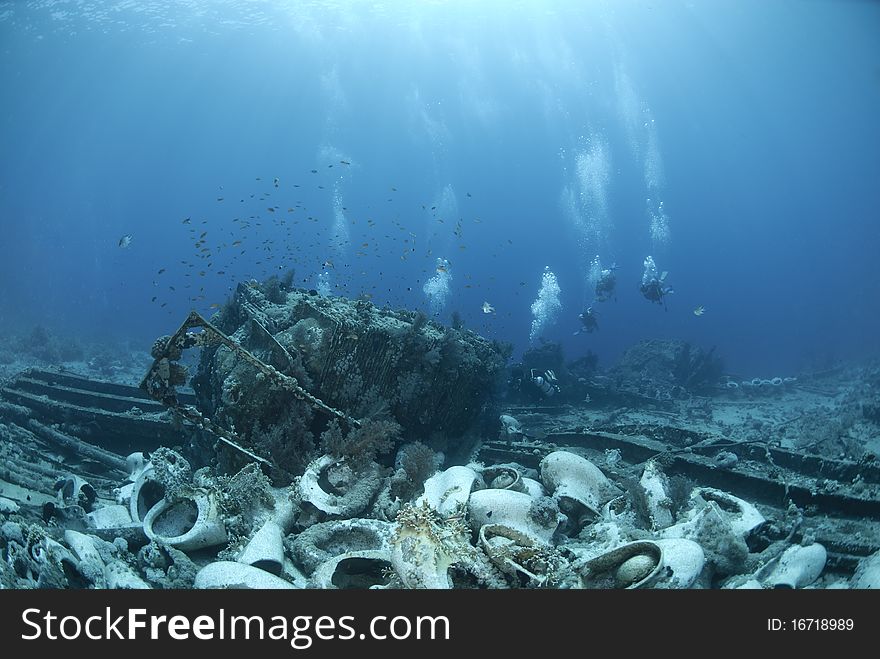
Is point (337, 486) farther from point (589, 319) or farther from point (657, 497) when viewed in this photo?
point (589, 319)

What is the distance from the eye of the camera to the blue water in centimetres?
5831

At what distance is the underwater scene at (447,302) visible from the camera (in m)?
4.42

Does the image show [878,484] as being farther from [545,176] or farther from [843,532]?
[545,176]

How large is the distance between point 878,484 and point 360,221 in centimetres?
12907

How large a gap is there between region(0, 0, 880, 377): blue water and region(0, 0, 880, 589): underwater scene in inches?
42.4

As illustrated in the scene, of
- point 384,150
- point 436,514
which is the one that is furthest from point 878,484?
point 384,150

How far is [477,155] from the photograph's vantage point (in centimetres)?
13375

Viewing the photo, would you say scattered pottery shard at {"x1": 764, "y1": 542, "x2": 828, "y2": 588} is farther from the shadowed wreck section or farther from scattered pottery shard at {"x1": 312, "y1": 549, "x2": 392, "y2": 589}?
the shadowed wreck section

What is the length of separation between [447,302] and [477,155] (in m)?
62.6

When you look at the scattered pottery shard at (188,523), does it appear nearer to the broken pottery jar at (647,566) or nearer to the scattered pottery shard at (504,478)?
the scattered pottery shard at (504,478)

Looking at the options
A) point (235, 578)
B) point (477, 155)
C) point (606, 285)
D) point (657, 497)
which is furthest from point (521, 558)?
point (477, 155)

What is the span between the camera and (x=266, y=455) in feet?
19.7

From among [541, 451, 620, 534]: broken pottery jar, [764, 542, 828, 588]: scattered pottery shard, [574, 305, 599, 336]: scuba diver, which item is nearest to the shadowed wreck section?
[541, 451, 620, 534]: broken pottery jar

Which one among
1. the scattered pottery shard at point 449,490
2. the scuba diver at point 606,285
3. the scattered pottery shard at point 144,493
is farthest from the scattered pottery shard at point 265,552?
the scuba diver at point 606,285
